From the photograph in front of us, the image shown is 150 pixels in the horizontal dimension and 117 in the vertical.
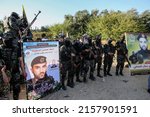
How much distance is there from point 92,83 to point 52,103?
4.81 m

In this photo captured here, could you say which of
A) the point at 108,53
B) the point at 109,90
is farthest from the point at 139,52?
the point at 109,90

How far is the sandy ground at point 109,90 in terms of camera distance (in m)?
8.36

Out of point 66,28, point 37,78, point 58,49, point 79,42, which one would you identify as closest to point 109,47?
point 79,42

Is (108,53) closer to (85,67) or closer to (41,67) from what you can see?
(85,67)

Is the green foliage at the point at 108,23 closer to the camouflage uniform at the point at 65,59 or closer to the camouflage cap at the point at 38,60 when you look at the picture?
the camouflage uniform at the point at 65,59

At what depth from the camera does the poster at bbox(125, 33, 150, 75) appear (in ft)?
39.1

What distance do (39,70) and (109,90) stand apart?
2.86 meters

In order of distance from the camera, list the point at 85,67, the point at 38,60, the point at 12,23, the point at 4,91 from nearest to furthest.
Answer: the point at 12,23, the point at 38,60, the point at 4,91, the point at 85,67

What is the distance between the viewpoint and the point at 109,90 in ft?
30.7

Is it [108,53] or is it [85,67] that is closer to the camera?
[85,67]

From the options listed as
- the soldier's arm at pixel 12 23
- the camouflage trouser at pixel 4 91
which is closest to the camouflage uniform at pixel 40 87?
the camouflage trouser at pixel 4 91

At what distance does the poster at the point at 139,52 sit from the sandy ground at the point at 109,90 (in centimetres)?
59

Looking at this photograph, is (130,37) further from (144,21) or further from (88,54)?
(144,21)

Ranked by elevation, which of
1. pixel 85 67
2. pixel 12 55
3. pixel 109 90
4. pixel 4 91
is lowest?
pixel 109 90
